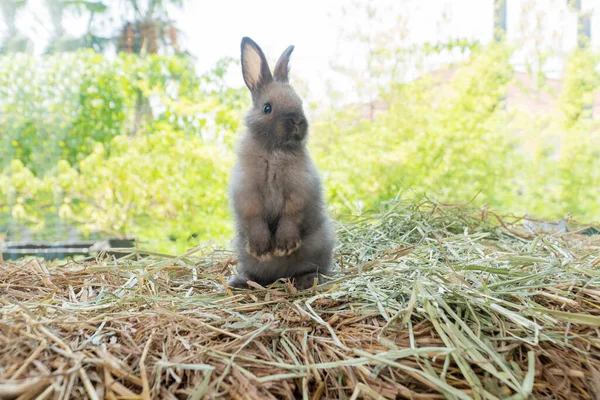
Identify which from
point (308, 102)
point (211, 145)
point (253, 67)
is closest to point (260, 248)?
point (253, 67)

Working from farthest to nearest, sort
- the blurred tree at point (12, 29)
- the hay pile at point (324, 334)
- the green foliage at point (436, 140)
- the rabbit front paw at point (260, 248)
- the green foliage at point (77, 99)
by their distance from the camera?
the green foliage at point (436, 140) < the green foliage at point (77, 99) < the blurred tree at point (12, 29) < the rabbit front paw at point (260, 248) < the hay pile at point (324, 334)

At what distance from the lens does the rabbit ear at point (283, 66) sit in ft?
6.34

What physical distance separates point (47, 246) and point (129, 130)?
1.17m

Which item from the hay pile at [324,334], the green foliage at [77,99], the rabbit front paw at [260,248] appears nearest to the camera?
the hay pile at [324,334]

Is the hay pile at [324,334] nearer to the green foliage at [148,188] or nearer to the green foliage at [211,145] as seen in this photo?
the green foliage at [211,145]

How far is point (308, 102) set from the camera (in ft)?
13.5

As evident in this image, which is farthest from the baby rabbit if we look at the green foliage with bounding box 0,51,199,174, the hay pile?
the green foliage with bounding box 0,51,199,174

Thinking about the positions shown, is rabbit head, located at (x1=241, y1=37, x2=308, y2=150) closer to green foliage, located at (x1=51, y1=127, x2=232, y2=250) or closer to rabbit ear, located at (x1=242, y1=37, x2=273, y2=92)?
rabbit ear, located at (x1=242, y1=37, x2=273, y2=92)

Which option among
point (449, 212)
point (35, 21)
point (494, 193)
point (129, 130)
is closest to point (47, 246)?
point (129, 130)

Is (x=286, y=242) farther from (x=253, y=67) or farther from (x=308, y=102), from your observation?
(x=308, y=102)

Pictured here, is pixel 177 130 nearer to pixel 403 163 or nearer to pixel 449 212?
pixel 403 163

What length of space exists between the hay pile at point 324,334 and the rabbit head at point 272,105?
50 centimetres

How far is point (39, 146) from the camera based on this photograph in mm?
3867


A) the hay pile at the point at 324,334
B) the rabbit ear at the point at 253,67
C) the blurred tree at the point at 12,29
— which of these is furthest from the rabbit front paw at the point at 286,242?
the blurred tree at the point at 12,29
